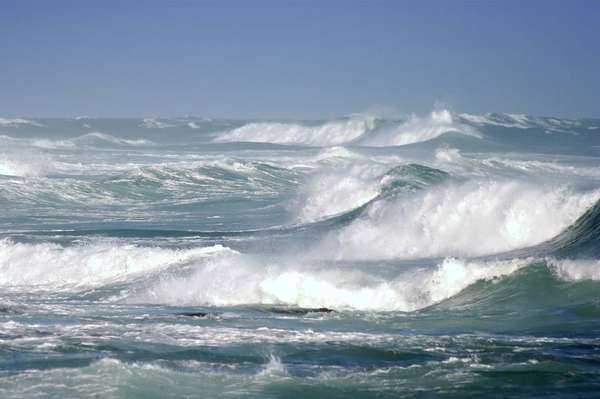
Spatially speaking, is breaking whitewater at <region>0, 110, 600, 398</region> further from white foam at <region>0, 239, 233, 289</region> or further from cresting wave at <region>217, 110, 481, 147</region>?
cresting wave at <region>217, 110, 481, 147</region>

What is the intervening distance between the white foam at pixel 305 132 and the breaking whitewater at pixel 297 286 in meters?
43.2

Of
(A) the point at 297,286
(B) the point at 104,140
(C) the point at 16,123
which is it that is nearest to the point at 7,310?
(A) the point at 297,286

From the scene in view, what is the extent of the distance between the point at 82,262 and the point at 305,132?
70.6m

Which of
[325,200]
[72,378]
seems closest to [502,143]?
[325,200]

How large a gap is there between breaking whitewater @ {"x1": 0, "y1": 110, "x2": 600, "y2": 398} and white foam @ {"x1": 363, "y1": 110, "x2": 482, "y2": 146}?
3289cm

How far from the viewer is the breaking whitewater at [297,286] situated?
366 inches

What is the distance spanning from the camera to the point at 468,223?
21734 millimetres

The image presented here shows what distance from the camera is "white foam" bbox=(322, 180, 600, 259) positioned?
805 inches

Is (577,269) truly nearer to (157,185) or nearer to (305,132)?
(157,185)

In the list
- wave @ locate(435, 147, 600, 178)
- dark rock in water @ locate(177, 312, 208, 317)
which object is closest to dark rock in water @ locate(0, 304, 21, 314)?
dark rock in water @ locate(177, 312, 208, 317)

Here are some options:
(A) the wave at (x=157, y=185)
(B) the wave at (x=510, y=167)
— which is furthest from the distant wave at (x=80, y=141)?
(B) the wave at (x=510, y=167)

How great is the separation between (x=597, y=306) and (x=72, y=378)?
723 cm

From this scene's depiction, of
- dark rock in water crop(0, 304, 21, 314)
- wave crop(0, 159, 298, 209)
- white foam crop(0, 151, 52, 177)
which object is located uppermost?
white foam crop(0, 151, 52, 177)

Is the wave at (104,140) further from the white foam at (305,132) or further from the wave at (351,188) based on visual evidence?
the wave at (351,188)
